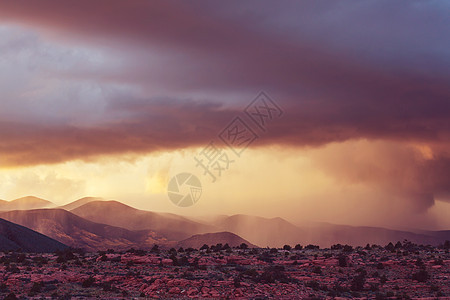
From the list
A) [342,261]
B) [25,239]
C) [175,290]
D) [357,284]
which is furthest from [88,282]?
[25,239]

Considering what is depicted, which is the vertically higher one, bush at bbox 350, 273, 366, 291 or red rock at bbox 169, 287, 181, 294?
bush at bbox 350, 273, 366, 291

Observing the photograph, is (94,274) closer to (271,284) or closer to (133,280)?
(133,280)

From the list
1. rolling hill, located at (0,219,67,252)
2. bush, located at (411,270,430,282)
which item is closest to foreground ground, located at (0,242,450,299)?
bush, located at (411,270,430,282)

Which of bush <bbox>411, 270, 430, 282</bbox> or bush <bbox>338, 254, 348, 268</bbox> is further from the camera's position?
bush <bbox>338, 254, 348, 268</bbox>

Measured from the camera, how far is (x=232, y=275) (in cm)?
5866

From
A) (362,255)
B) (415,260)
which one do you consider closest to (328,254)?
(362,255)

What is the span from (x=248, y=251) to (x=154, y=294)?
26.9m

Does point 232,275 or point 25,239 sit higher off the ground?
point 25,239

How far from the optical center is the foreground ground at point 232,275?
52.3m

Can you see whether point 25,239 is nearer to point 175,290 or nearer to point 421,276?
point 175,290

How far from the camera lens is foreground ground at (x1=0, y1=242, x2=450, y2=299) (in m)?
52.3

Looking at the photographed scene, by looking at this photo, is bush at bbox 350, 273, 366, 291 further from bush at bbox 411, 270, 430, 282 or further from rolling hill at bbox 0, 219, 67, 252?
rolling hill at bbox 0, 219, 67, 252

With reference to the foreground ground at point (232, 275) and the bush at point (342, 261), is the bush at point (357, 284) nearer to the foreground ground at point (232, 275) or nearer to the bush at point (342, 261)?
the foreground ground at point (232, 275)

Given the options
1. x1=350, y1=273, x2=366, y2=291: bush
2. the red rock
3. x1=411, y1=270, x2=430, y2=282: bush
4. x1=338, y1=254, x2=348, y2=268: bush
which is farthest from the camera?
x1=338, y1=254, x2=348, y2=268: bush
